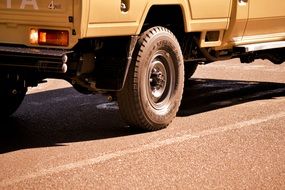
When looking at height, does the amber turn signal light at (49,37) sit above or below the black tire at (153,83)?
above

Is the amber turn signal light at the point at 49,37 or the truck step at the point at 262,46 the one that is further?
the truck step at the point at 262,46

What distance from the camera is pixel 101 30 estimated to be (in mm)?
5906

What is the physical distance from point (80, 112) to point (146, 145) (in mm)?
1875

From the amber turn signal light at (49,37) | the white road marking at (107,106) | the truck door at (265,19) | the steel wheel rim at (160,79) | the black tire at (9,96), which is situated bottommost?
the white road marking at (107,106)

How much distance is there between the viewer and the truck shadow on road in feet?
20.8

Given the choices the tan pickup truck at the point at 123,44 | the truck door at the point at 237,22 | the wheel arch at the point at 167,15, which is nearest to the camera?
the tan pickup truck at the point at 123,44

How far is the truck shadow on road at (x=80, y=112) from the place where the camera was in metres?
6.33

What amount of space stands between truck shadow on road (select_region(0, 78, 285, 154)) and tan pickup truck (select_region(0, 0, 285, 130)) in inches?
13.4

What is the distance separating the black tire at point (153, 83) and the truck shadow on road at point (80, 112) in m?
0.22

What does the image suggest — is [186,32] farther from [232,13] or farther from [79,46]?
[79,46]

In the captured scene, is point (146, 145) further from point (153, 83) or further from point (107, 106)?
point (107, 106)

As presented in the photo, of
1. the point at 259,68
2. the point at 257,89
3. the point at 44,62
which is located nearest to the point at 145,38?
the point at 44,62

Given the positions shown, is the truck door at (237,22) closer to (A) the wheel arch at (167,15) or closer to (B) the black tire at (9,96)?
(A) the wheel arch at (167,15)

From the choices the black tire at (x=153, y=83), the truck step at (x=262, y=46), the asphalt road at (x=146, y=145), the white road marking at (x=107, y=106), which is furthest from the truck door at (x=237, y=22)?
the white road marking at (x=107, y=106)
